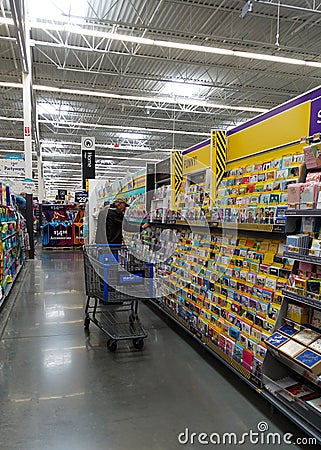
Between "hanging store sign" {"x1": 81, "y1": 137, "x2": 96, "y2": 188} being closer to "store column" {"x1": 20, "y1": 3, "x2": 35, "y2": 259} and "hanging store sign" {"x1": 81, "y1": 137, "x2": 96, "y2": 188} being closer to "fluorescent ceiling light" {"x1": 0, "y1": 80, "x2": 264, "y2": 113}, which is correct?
"fluorescent ceiling light" {"x1": 0, "y1": 80, "x2": 264, "y2": 113}

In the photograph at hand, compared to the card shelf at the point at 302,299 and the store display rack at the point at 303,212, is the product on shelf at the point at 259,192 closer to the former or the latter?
the store display rack at the point at 303,212

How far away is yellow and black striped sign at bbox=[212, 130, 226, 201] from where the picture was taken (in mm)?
4125

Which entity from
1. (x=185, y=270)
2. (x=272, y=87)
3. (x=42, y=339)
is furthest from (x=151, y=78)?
(x=42, y=339)

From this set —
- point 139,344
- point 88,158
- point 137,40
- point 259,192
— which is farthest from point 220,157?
point 88,158

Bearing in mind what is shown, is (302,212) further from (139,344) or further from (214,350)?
(139,344)

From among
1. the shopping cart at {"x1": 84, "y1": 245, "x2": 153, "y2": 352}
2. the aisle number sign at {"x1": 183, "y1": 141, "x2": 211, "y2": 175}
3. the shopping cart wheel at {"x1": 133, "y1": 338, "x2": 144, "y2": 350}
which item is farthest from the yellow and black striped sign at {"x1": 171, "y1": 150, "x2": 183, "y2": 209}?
the shopping cart wheel at {"x1": 133, "y1": 338, "x2": 144, "y2": 350}

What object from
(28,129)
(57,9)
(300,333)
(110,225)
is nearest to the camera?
(300,333)

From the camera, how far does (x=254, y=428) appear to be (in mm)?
2686

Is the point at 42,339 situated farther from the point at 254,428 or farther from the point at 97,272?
the point at 254,428

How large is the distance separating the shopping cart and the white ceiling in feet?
17.6

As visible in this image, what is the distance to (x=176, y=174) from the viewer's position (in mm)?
5578

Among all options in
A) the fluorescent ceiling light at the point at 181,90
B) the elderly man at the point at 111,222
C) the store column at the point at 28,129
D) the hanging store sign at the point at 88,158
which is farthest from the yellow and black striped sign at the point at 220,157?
the hanging store sign at the point at 88,158

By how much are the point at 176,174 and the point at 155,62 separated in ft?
21.8

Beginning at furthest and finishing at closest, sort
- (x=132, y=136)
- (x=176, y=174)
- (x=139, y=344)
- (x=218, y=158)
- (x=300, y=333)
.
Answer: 1. (x=132, y=136)
2. (x=176, y=174)
3. (x=139, y=344)
4. (x=218, y=158)
5. (x=300, y=333)
